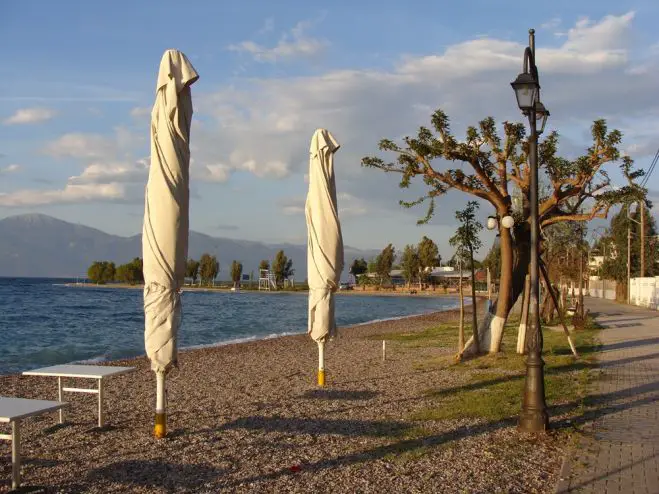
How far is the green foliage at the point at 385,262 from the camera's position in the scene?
122562 mm

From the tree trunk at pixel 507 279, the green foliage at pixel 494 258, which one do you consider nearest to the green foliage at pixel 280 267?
the green foliage at pixel 494 258

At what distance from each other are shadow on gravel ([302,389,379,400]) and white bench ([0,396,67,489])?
4505 mm

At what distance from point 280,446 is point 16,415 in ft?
8.50

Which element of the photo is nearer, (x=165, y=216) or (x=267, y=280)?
(x=165, y=216)

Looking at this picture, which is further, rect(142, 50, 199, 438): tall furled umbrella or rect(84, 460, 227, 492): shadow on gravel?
rect(142, 50, 199, 438): tall furled umbrella

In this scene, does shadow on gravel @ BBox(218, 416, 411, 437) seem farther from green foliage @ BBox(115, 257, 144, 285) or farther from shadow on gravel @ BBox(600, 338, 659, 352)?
green foliage @ BBox(115, 257, 144, 285)

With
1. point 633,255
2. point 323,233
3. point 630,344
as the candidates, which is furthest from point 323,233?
point 633,255

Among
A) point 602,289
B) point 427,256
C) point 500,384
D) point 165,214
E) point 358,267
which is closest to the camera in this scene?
point 165,214

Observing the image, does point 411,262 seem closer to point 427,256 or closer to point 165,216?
point 427,256

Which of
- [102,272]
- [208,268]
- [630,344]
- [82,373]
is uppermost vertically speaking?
[208,268]

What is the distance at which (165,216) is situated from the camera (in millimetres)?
6609

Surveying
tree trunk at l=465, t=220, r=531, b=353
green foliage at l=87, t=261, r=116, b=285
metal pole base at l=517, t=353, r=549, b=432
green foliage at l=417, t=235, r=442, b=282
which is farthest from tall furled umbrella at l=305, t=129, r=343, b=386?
green foliage at l=87, t=261, r=116, b=285

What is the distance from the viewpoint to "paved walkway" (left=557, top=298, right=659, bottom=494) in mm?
5578

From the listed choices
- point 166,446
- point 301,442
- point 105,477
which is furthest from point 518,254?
point 105,477
